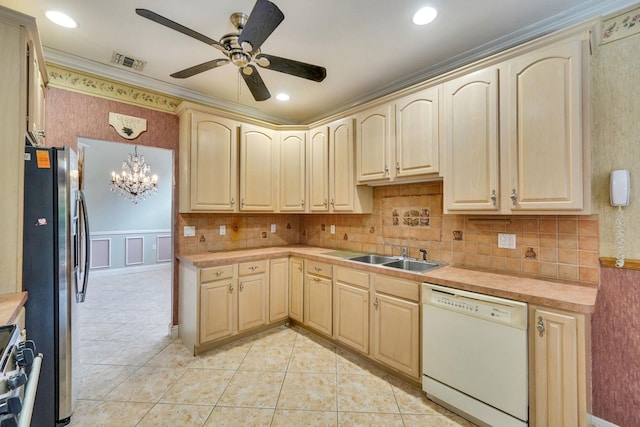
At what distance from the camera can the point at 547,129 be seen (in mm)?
1745

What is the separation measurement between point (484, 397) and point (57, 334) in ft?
9.00

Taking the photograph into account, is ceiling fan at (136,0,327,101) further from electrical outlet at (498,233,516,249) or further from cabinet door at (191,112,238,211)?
electrical outlet at (498,233,516,249)

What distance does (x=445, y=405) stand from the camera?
1.95 metres

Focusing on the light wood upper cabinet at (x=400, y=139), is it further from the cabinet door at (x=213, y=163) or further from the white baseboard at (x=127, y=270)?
the white baseboard at (x=127, y=270)

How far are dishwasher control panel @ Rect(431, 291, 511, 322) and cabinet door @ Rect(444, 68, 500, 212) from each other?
2.25ft

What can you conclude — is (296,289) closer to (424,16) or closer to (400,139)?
(400,139)

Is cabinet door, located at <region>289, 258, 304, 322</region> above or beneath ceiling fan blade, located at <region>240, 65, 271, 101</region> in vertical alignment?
beneath

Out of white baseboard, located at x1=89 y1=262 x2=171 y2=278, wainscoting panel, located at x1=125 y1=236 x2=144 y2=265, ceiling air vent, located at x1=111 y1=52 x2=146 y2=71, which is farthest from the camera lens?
wainscoting panel, located at x1=125 y1=236 x2=144 y2=265

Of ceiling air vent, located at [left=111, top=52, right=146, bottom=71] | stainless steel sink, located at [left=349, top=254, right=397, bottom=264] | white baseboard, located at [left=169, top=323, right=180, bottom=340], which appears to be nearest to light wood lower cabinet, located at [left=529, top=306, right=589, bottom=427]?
stainless steel sink, located at [left=349, top=254, right=397, bottom=264]

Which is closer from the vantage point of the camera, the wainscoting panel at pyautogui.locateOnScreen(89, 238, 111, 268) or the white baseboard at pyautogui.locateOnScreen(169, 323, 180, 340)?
the white baseboard at pyautogui.locateOnScreen(169, 323, 180, 340)

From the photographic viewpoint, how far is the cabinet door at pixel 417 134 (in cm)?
230

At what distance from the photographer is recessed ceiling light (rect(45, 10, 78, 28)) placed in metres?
1.91

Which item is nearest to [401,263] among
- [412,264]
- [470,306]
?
[412,264]

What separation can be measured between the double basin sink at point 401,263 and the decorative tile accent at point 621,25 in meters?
1.94
